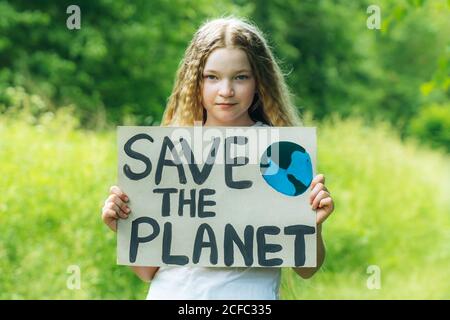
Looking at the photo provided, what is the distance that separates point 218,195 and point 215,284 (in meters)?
0.26

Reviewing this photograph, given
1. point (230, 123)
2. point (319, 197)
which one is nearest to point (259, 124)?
point (230, 123)

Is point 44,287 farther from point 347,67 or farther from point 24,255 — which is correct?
point 347,67

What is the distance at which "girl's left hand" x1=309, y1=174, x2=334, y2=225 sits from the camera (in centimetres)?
257

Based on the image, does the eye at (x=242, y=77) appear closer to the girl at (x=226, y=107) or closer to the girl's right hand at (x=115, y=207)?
the girl at (x=226, y=107)

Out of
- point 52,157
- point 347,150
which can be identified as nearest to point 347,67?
point 347,150

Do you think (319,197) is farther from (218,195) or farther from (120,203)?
(120,203)

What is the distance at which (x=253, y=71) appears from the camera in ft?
8.93

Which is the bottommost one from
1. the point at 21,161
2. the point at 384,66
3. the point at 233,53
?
the point at 233,53

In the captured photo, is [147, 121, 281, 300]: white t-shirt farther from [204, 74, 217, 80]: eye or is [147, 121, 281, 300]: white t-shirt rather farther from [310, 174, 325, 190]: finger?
[204, 74, 217, 80]: eye

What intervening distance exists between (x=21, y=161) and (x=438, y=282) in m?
3.49

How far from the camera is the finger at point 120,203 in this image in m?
2.60

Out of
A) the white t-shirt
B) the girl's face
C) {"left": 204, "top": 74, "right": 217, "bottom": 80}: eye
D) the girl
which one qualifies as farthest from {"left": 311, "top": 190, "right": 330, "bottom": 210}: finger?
{"left": 204, "top": 74, "right": 217, "bottom": 80}: eye
